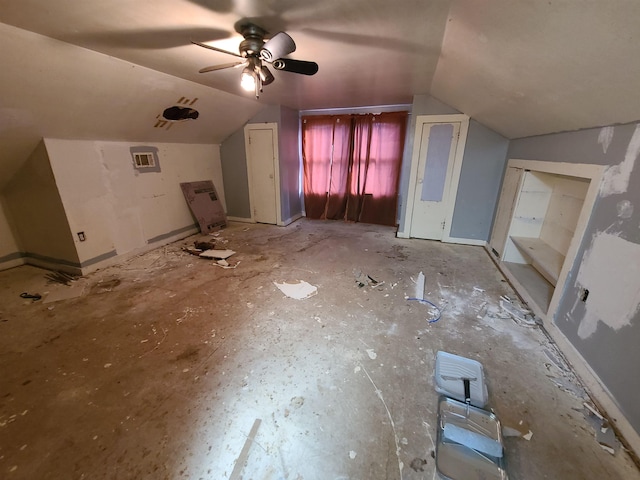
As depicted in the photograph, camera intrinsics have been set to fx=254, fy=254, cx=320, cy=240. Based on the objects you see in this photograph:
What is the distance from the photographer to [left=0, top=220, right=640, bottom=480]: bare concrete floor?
3.99 feet

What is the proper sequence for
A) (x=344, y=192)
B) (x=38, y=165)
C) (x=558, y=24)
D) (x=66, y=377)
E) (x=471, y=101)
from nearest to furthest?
(x=558, y=24) < (x=66, y=377) < (x=38, y=165) < (x=471, y=101) < (x=344, y=192)

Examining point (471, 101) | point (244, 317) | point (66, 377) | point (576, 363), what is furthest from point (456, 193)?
point (66, 377)

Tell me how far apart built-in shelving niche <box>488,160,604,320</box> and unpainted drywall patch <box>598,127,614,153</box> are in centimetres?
40

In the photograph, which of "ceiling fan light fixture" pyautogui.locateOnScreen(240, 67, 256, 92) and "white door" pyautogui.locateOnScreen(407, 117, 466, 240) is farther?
"white door" pyautogui.locateOnScreen(407, 117, 466, 240)

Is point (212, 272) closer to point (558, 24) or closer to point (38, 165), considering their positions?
point (38, 165)

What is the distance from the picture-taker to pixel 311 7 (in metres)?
1.55

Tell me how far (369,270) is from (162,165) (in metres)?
3.46

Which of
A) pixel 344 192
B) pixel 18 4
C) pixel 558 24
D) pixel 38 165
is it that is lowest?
pixel 344 192

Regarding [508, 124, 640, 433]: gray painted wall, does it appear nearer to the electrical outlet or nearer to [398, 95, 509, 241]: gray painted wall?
the electrical outlet

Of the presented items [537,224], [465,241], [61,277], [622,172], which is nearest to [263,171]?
[61,277]

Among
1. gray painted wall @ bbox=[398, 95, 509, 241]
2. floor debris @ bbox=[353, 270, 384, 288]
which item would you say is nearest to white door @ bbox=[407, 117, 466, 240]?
→ gray painted wall @ bbox=[398, 95, 509, 241]

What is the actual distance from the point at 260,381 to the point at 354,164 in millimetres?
4079

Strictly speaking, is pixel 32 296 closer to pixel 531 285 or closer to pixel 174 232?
pixel 174 232

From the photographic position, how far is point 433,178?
12.9 ft
